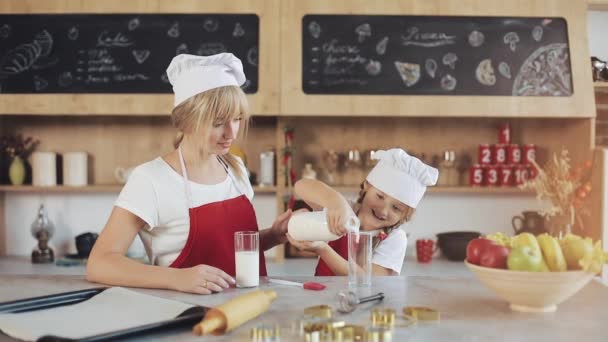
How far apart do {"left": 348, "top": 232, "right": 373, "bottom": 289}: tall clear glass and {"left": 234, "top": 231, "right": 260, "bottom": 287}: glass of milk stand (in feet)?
0.72

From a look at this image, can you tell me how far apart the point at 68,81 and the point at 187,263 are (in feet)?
6.24

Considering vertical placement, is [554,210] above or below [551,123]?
below

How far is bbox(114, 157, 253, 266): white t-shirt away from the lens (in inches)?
66.4

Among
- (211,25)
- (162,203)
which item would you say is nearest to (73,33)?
(211,25)

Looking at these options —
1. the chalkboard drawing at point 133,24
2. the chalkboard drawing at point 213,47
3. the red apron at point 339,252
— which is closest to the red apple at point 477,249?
the red apron at point 339,252

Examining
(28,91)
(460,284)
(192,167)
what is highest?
(28,91)

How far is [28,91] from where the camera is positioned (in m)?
3.31

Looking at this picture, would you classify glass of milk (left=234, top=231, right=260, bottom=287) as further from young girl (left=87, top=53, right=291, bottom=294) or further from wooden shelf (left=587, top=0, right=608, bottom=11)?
wooden shelf (left=587, top=0, right=608, bottom=11)

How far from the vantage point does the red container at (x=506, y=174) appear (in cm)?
350

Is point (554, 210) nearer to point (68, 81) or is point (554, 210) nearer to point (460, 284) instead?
point (460, 284)

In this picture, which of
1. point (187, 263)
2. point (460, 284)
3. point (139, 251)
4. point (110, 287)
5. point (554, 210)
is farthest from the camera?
point (139, 251)

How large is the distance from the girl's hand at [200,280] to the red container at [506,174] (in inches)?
91.8

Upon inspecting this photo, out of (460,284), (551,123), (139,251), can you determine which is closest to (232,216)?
(460,284)

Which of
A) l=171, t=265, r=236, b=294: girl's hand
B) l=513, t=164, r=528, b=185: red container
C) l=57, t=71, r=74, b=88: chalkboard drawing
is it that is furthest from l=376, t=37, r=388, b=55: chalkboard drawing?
l=171, t=265, r=236, b=294: girl's hand
